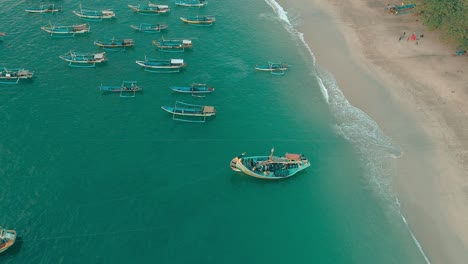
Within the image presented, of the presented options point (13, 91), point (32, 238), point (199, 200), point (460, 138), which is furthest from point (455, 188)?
point (13, 91)

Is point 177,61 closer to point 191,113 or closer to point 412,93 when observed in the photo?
point 191,113

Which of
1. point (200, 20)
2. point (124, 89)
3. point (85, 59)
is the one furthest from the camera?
point (200, 20)

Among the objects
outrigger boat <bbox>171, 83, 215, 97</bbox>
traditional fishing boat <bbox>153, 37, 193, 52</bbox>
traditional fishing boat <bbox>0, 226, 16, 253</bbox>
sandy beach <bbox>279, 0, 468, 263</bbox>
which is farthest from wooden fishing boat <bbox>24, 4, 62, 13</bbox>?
traditional fishing boat <bbox>0, 226, 16, 253</bbox>

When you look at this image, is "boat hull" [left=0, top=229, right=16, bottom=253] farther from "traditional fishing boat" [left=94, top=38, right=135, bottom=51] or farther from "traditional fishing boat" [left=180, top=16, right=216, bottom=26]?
"traditional fishing boat" [left=180, top=16, right=216, bottom=26]

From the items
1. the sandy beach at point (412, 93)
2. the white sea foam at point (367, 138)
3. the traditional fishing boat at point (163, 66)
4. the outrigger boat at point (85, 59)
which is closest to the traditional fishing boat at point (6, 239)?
the outrigger boat at point (85, 59)

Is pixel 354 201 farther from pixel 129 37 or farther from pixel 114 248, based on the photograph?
pixel 129 37

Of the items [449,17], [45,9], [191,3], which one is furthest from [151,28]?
[449,17]
